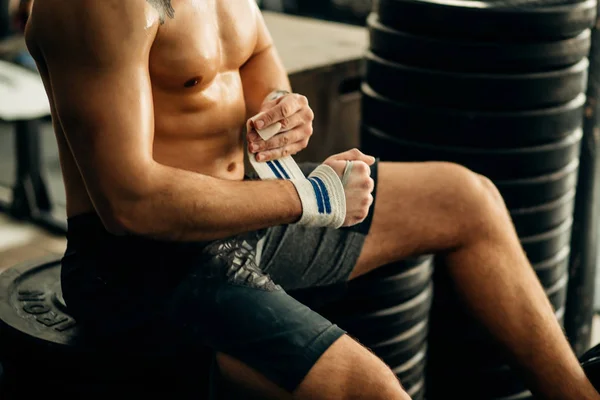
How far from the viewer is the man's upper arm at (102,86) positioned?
125 centimetres

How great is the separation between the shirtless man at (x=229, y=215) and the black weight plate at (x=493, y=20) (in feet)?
1.11

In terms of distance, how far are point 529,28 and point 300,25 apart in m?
1.76

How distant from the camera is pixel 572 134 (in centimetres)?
202

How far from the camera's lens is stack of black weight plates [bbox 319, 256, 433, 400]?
1.70m

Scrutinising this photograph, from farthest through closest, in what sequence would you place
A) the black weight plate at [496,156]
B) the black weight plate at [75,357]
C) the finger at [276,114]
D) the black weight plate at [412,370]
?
the black weight plate at [496,156] < the black weight plate at [412,370] < the finger at [276,114] < the black weight plate at [75,357]

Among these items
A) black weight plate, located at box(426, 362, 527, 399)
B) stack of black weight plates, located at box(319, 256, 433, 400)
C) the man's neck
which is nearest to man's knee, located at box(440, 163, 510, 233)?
stack of black weight plates, located at box(319, 256, 433, 400)

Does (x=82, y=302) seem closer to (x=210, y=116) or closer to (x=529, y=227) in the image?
(x=210, y=116)

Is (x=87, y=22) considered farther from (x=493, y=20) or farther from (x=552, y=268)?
(x=552, y=268)

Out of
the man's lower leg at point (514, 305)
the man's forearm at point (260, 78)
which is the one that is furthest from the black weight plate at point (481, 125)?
the man's forearm at point (260, 78)

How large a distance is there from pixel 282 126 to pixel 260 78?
203 mm

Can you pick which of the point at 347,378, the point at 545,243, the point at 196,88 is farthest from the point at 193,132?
the point at 545,243

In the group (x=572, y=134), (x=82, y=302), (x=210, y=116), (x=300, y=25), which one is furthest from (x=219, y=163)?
(x=300, y=25)

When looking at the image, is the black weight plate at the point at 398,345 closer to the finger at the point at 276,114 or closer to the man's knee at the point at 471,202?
the man's knee at the point at 471,202

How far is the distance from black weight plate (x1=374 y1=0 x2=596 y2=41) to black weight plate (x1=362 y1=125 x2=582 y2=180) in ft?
0.79
